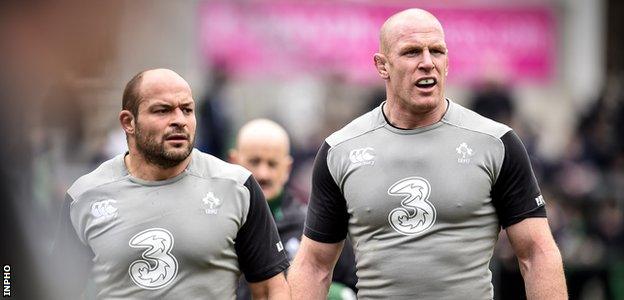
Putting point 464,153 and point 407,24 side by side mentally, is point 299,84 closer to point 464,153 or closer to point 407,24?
point 407,24

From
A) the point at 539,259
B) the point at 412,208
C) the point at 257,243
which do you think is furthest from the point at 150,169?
the point at 539,259

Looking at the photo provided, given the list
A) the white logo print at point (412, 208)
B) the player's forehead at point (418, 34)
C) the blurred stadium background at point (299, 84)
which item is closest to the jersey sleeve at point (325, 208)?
the white logo print at point (412, 208)

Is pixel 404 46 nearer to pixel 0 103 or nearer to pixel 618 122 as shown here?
pixel 0 103

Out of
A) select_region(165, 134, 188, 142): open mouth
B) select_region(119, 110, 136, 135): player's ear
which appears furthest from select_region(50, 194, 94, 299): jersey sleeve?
select_region(165, 134, 188, 142): open mouth

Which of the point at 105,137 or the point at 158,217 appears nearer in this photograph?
the point at 158,217

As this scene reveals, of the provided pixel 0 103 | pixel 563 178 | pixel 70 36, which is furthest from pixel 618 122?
pixel 0 103

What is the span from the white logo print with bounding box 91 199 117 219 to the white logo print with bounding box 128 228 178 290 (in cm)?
18

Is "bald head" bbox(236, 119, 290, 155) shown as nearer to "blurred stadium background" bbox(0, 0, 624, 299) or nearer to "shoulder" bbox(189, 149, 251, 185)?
"blurred stadium background" bbox(0, 0, 624, 299)

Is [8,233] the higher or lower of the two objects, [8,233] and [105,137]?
the higher

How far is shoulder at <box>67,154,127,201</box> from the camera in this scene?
7.25 metres

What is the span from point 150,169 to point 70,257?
0.57 metres

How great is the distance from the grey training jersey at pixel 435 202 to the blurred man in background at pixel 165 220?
49 centimetres

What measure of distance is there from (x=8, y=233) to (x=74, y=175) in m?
6.84

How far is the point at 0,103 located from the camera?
8.67 metres
